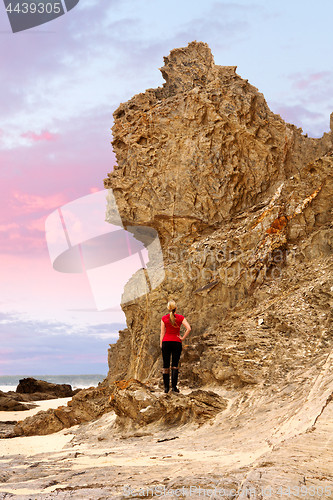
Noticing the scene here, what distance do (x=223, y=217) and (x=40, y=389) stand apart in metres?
16.4

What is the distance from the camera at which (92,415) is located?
932 centimetres

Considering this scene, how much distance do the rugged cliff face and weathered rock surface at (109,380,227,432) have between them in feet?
2.44

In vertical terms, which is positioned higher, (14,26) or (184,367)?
(14,26)

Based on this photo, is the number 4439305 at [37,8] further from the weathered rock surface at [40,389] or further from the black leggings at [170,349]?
the weathered rock surface at [40,389]

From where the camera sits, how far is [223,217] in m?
10.7

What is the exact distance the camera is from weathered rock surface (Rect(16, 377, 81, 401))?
20.6m

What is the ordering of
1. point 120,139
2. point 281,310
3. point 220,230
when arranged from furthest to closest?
point 120,139
point 220,230
point 281,310

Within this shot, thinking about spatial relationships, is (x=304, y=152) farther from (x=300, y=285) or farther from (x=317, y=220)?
(x=300, y=285)

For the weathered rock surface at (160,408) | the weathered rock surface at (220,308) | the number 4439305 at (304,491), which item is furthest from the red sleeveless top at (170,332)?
the number 4439305 at (304,491)

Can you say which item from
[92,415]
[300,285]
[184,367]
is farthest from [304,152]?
[92,415]

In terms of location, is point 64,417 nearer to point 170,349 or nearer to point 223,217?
point 170,349

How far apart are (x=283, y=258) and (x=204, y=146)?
4.30 metres

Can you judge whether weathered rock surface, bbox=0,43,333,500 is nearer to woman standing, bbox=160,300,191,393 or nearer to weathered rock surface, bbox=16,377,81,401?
woman standing, bbox=160,300,191,393

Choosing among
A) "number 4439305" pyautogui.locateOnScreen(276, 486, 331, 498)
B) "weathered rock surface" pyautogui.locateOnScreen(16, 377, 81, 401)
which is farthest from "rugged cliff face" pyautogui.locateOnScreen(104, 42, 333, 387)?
"weathered rock surface" pyautogui.locateOnScreen(16, 377, 81, 401)
